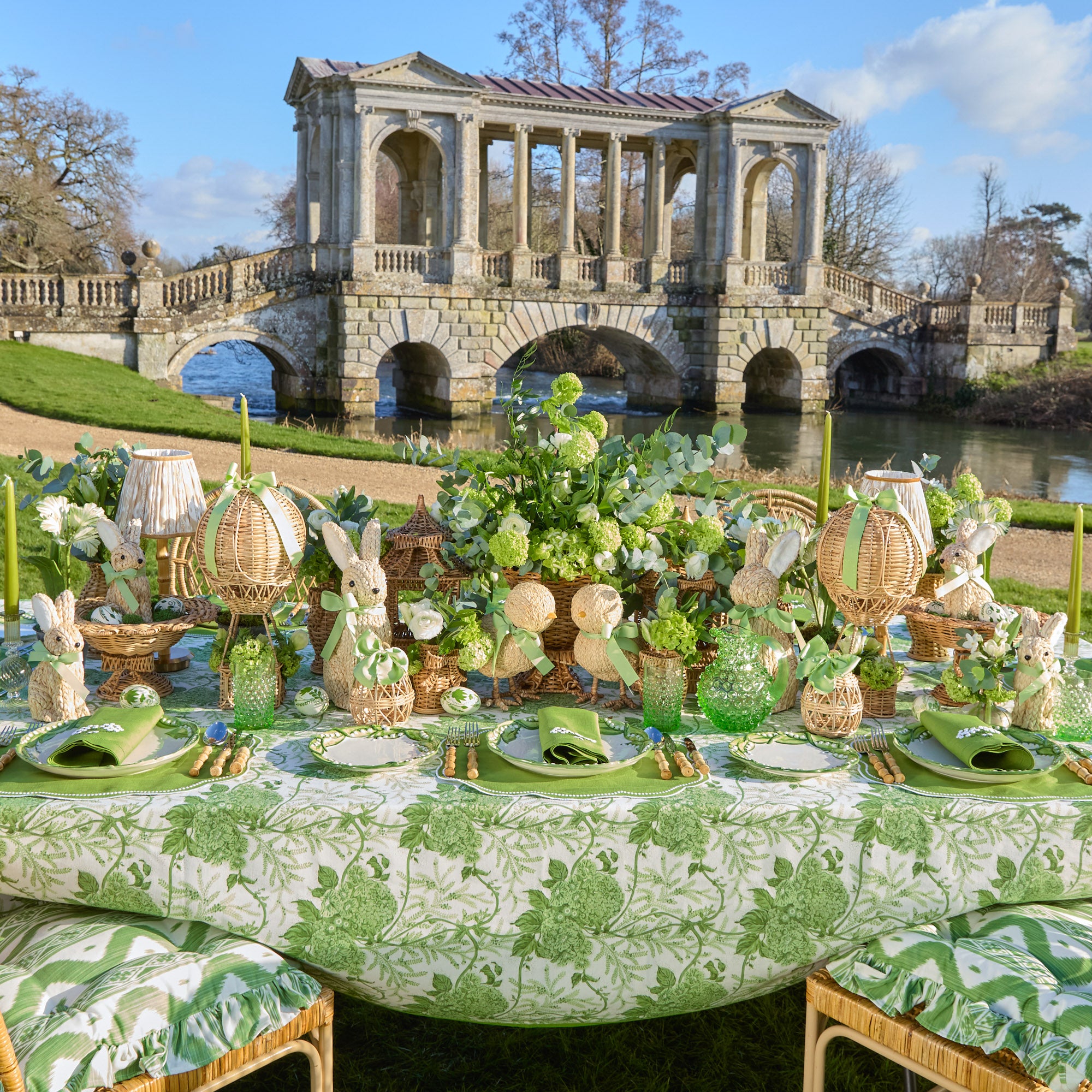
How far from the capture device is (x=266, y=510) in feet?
8.18

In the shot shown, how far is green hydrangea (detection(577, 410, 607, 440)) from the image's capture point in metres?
2.62

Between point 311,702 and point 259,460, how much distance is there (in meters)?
9.97

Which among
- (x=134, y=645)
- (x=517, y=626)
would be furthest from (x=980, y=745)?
(x=134, y=645)

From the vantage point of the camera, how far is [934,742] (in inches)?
94.7

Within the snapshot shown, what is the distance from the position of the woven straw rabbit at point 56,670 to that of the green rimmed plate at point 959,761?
5.62 feet

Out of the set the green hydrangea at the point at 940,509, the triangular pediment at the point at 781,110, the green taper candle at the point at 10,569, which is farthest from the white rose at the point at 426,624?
the triangular pediment at the point at 781,110

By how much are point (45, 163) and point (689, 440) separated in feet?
97.9

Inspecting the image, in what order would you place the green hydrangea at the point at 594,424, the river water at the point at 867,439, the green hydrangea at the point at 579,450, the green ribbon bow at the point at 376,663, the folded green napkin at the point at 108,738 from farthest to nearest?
the river water at the point at 867,439
the green hydrangea at the point at 594,424
the green hydrangea at the point at 579,450
the green ribbon bow at the point at 376,663
the folded green napkin at the point at 108,738

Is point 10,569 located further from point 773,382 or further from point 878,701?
point 773,382

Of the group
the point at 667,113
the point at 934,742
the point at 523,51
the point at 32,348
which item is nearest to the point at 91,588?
the point at 934,742

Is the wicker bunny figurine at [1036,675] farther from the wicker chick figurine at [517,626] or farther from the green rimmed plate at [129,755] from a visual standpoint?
the green rimmed plate at [129,755]

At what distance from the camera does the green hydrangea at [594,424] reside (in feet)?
8.60

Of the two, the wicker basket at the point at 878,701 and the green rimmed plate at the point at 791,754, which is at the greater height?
the wicker basket at the point at 878,701

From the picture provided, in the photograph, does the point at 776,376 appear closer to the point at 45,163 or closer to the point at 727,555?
the point at 45,163
